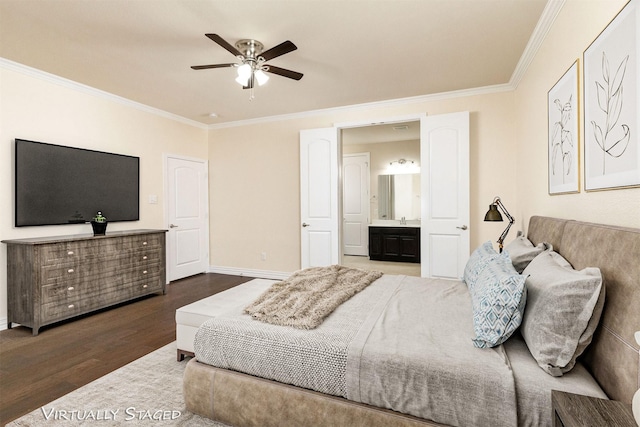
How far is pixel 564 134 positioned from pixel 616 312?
1.37 meters

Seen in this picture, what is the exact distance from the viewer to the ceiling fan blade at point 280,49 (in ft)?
7.82

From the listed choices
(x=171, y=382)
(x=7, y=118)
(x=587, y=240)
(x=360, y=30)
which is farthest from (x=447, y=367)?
(x=7, y=118)

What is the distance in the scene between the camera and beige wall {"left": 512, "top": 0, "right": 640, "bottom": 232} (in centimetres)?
151

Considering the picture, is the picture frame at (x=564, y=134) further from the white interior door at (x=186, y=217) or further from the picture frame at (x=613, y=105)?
the white interior door at (x=186, y=217)

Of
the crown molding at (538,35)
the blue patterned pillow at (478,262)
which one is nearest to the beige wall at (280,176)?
the crown molding at (538,35)

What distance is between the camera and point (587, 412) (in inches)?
36.3

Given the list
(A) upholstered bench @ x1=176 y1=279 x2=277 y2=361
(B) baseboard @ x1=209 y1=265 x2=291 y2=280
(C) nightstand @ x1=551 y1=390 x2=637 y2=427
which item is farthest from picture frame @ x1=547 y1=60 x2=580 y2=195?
(B) baseboard @ x1=209 y1=265 x2=291 y2=280

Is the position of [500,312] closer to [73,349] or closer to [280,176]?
[73,349]

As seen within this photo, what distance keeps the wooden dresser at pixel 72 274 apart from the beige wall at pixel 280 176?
1.65m

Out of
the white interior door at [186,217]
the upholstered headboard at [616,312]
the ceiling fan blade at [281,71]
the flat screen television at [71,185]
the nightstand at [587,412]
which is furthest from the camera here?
the white interior door at [186,217]

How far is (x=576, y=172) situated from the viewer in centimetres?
191

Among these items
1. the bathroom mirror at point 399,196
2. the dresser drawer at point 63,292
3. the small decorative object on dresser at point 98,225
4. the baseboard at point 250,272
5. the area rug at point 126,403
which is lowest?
the area rug at point 126,403

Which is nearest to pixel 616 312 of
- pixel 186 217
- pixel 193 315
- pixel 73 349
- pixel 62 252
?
pixel 193 315

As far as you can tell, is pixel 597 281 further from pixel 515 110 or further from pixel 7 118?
pixel 7 118
